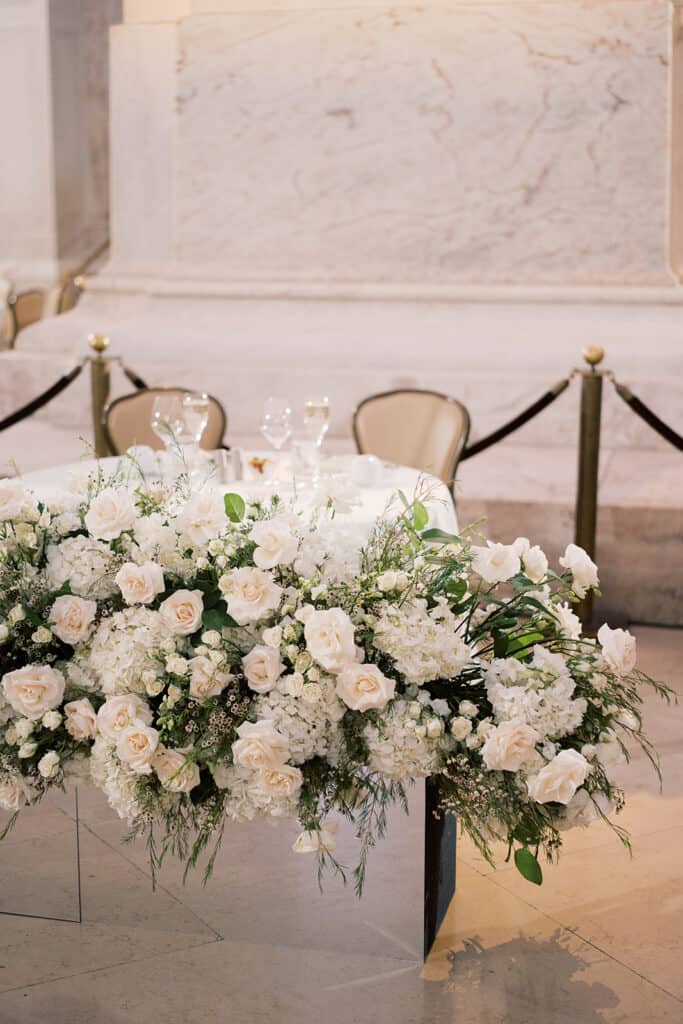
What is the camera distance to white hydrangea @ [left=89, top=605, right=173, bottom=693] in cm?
264

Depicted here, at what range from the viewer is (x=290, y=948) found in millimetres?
3064

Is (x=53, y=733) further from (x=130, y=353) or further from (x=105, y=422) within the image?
(x=130, y=353)

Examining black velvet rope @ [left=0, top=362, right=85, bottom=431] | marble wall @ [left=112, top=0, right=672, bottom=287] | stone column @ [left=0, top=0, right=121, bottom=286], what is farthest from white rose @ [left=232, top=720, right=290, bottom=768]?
stone column @ [left=0, top=0, right=121, bottom=286]

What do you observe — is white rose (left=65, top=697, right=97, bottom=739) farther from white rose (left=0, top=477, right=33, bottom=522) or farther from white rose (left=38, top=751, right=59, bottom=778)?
white rose (left=0, top=477, right=33, bottom=522)

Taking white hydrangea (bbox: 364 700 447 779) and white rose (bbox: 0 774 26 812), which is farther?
white rose (bbox: 0 774 26 812)

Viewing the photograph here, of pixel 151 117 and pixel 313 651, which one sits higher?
pixel 151 117

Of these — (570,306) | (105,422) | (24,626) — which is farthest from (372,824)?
(570,306)

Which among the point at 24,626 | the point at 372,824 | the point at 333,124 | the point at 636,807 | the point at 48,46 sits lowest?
the point at 636,807

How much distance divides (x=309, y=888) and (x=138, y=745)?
69 centimetres

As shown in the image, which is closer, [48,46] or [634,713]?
[634,713]

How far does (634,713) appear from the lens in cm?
267

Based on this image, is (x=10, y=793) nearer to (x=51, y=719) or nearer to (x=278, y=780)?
(x=51, y=719)

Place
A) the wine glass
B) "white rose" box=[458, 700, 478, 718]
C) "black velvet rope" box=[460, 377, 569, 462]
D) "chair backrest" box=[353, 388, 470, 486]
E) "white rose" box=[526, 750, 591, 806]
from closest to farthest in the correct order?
"white rose" box=[526, 750, 591, 806] < "white rose" box=[458, 700, 478, 718] < the wine glass < "chair backrest" box=[353, 388, 470, 486] < "black velvet rope" box=[460, 377, 569, 462]

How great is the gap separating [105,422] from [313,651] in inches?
140
